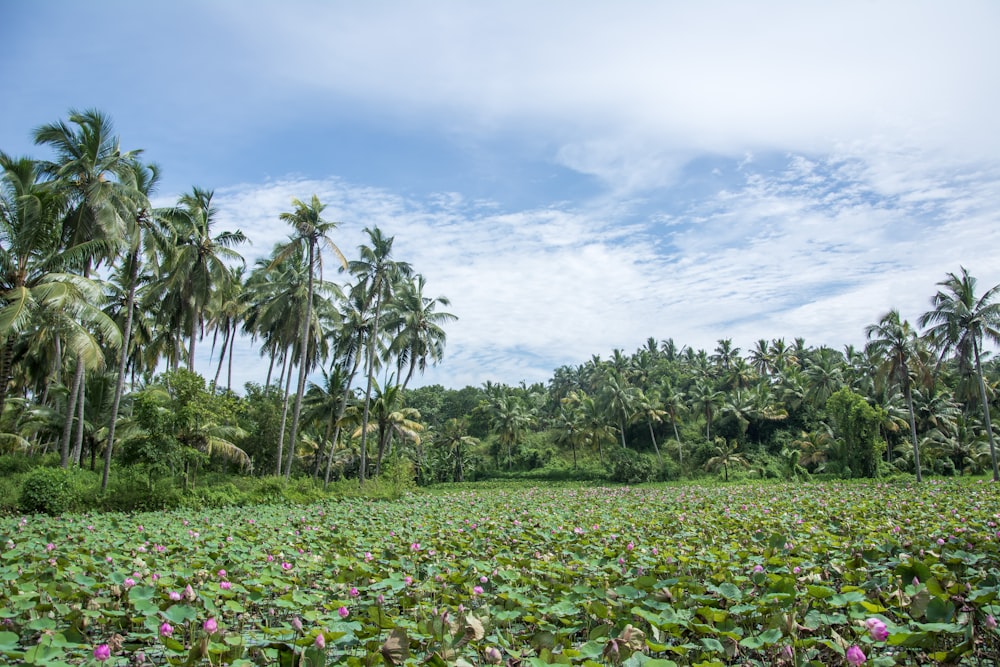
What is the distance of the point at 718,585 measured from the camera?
13.1 ft

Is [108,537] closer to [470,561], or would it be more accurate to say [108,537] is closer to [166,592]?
[166,592]

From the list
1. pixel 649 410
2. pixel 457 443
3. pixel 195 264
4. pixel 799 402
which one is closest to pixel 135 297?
pixel 195 264

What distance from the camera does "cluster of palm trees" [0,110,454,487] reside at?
45.3ft

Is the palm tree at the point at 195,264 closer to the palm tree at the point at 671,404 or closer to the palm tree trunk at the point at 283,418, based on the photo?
the palm tree trunk at the point at 283,418

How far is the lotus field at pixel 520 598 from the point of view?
284 cm

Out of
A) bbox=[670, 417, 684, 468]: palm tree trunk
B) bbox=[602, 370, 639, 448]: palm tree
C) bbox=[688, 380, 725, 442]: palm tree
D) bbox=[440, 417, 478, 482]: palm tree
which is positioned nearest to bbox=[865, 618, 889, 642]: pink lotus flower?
bbox=[670, 417, 684, 468]: palm tree trunk

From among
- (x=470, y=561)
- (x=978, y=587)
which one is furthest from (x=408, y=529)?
(x=978, y=587)

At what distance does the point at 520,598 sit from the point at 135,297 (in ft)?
89.4

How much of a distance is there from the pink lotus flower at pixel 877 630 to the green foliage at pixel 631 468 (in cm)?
3464

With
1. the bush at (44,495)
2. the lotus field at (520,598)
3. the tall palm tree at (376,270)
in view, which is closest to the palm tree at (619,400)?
the tall palm tree at (376,270)

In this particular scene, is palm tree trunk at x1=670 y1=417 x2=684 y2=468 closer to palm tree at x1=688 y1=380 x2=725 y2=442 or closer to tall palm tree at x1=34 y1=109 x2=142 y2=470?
Answer: palm tree at x1=688 y1=380 x2=725 y2=442

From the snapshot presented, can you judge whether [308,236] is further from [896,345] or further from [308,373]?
[896,345]

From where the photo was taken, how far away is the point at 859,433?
92.8ft

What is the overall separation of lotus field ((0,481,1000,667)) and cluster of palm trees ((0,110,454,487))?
9.41 m
